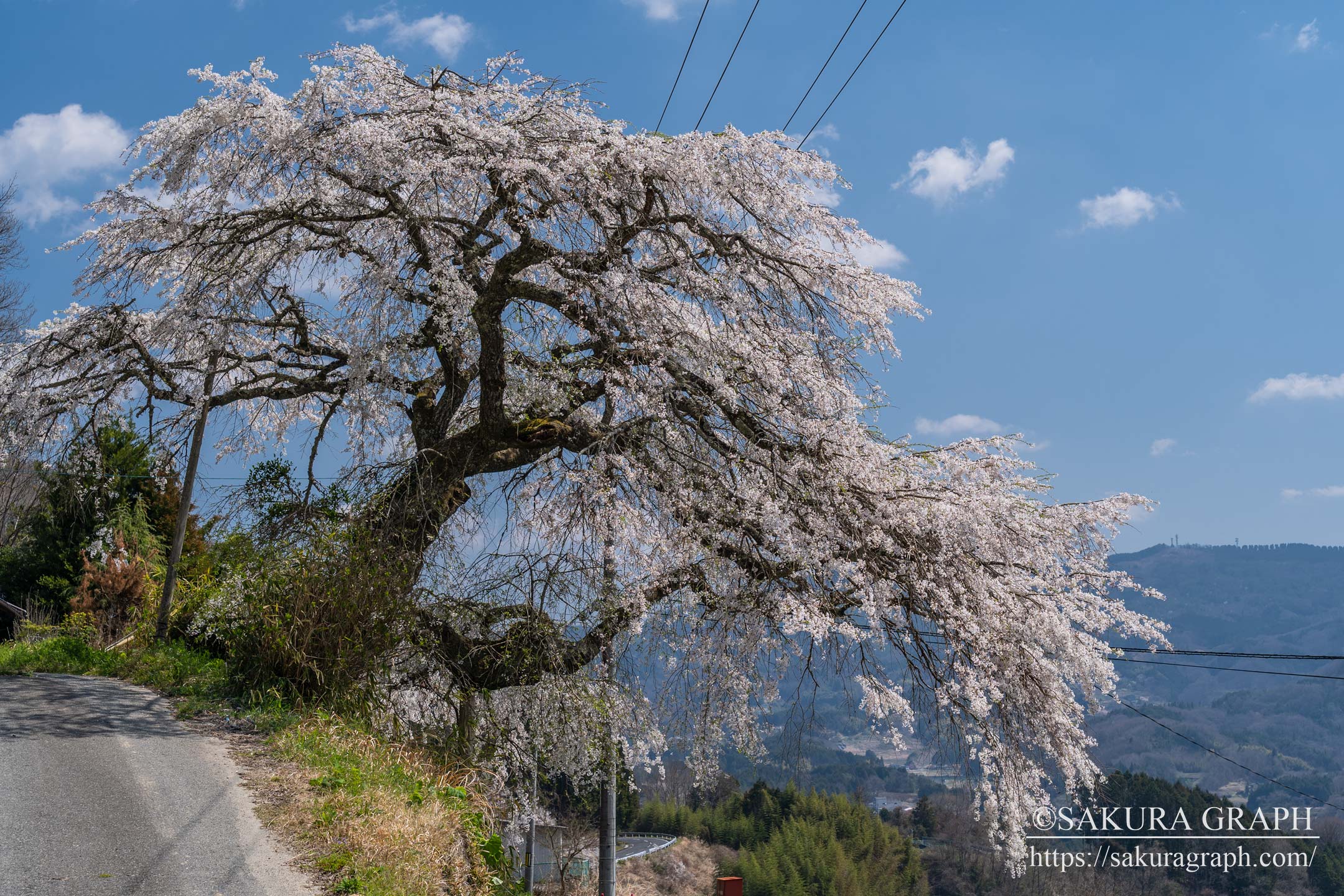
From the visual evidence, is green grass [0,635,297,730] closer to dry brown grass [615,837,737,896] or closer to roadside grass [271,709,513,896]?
roadside grass [271,709,513,896]

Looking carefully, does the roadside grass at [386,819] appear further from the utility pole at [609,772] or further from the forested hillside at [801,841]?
the forested hillside at [801,841]

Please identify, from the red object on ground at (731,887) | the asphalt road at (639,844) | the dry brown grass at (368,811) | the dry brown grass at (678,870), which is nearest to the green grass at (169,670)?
the dry brown grass at (368,811)

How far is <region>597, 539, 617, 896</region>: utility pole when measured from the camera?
8.71 meters

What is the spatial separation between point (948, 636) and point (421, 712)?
16.5 feet

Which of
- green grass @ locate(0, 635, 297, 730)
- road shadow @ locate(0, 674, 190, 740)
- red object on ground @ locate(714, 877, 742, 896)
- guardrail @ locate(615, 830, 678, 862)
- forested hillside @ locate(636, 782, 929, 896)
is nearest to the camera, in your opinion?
road shadow @ locate(0, 674, 190, 740)

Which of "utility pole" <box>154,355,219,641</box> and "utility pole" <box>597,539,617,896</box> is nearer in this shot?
"utility pole" <box>597,539,617,896</box>

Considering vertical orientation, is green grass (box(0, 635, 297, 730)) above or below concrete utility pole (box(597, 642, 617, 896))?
above

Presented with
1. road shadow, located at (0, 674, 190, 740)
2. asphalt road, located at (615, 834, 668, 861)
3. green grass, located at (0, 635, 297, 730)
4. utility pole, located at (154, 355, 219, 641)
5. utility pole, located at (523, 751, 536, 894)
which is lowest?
asphalt road, located at (615, 834, 668, 861)

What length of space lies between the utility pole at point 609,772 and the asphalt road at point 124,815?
3.46 m

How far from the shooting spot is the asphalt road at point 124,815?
4.50 metres

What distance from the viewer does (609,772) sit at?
9.88 m

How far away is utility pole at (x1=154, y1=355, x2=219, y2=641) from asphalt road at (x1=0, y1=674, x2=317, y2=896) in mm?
4021

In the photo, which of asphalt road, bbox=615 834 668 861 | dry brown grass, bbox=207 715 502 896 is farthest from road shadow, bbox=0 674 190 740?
asphalt road, bbox=615 834 668 861

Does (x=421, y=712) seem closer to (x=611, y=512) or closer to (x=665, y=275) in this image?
(x=611, y=512)
